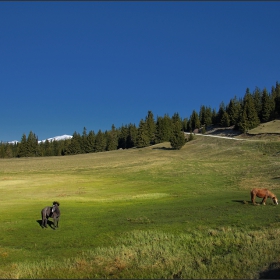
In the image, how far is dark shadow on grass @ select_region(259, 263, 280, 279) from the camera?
1177 centimetres

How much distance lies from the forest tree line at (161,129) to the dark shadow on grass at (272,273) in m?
101

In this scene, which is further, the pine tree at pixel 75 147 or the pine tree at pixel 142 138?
the pine tree at pixel 75 147

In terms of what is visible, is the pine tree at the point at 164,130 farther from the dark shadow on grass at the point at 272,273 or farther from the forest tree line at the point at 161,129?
the dark shadow on grass at the point at 272,273

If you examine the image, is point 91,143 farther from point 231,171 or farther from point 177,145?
point 231,171

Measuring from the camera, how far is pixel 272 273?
39.4 feet

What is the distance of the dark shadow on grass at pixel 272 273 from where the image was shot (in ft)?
38.6

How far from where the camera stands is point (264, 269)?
12617 millimetres

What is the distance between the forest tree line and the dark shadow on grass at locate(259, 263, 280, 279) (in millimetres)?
101467

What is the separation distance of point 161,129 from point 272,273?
141099mm

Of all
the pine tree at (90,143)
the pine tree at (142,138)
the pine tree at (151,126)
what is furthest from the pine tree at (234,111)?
the pine tree at (90,143)

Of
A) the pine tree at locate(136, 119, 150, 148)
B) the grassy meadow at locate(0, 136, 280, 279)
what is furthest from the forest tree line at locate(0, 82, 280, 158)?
the grassy meadow at locate(0, 136, 280, 279)

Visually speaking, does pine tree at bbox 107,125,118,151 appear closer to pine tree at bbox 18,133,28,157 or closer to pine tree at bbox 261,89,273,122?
pine tree at bbox 18,133,28,157

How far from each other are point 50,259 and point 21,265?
1.41 m

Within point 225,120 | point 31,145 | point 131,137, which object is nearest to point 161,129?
point 131,137
